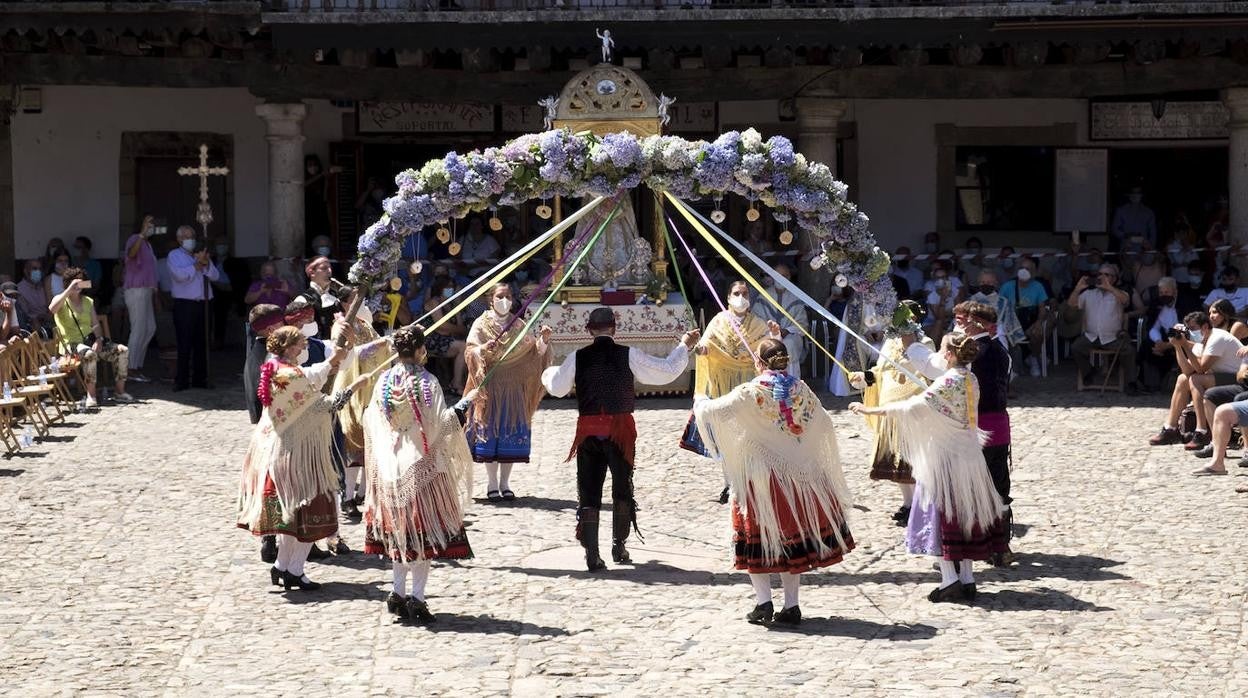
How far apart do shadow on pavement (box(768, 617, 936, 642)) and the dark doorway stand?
14.4 metres

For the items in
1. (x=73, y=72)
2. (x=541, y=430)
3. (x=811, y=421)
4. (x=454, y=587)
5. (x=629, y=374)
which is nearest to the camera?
(x=811, y=421)

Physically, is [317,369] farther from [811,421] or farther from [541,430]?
[541,430]

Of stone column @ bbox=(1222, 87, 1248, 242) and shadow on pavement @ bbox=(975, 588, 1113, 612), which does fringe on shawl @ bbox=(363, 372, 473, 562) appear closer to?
shadow on pavement @ bbox=(975, 588, 1113, 612)

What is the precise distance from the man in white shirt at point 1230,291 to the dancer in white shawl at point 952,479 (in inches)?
348

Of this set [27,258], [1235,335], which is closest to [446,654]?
[1235,335]

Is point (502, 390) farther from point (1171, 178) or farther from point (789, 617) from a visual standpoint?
point (1171, 178)

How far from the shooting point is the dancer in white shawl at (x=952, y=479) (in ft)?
31.3

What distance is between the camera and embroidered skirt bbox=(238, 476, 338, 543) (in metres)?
9.66

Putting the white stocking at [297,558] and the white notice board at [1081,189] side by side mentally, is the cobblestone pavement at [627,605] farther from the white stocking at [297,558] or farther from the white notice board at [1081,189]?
the white notice board at [1081,189]

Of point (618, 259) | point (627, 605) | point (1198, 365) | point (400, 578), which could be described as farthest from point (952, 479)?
point (618, 259)

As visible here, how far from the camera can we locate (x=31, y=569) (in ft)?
33.7

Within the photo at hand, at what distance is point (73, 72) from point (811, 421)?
12115 mm

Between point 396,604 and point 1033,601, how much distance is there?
316cm

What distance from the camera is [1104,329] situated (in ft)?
57.3
